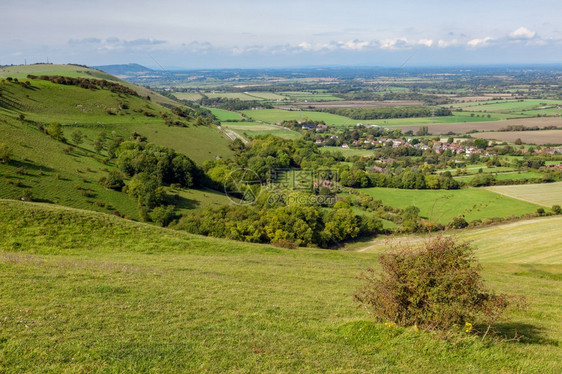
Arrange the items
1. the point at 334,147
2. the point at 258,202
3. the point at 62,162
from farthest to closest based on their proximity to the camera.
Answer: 1. the point at 334,147
2. the point at 258,202
3. the point at 62,162

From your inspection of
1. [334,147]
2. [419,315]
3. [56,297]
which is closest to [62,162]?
[56,297]

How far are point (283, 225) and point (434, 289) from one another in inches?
1397

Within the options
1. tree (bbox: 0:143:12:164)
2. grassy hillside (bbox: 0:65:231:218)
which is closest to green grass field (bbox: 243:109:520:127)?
grassy hillside (bbox: 0:65:231:218)

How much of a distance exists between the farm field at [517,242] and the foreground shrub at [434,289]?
93.5 feet

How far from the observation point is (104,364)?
8.57 m

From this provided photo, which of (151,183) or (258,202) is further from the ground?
(151,183)

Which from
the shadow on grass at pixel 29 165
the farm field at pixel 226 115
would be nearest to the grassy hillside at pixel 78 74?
the farm field at pixel 226 115

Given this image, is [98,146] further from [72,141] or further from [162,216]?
[162,216]

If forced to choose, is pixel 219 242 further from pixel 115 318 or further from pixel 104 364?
pixel 104 364

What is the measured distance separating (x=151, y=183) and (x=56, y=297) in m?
39.6

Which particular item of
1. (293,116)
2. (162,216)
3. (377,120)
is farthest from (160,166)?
(377,120)

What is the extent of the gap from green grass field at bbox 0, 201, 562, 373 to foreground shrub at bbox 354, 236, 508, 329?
1.80ft

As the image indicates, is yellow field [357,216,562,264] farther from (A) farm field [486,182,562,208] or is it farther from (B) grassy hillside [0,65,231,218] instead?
(B) grassy hillside [0,65,231,218]

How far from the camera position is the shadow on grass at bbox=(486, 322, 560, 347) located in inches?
452
